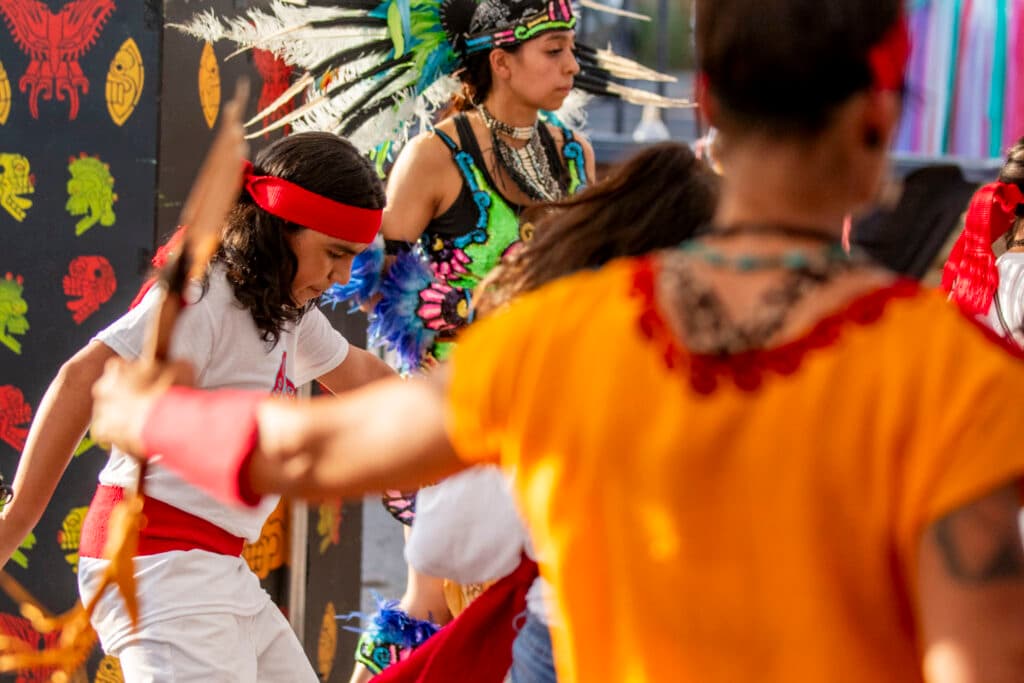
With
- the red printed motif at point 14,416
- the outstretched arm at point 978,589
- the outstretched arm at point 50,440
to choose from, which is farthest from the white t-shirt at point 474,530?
the red printed motif at point 14,416

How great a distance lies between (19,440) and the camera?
11.2 feet

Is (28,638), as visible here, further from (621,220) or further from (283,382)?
(621,220)

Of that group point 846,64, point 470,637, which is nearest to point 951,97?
point 470,637

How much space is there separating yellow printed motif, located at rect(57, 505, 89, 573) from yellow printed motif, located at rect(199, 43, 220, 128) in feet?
3.44

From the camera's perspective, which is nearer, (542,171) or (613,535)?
(613,535)

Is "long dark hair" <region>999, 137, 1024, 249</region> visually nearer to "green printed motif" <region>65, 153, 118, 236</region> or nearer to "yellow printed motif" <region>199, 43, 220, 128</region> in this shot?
"yellow printed motif" <region>199, 43, 220, 128</region>

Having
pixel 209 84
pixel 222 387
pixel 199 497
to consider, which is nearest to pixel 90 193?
pixel 209 84

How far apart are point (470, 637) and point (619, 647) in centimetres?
98

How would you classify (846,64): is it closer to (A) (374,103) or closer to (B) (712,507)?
(B) (712,507)

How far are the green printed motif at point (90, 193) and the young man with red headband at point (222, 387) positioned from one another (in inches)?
27.8

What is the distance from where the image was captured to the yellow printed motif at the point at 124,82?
3512 millimetres

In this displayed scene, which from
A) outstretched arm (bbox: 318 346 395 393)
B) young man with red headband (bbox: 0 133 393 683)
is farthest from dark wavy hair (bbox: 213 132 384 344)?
outstretched arm (bbox: 318 346 395 393)

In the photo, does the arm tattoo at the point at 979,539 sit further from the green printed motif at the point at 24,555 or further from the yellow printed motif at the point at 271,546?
the yellow printed motif at the point at 271,546

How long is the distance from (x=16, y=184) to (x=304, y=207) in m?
0.88
